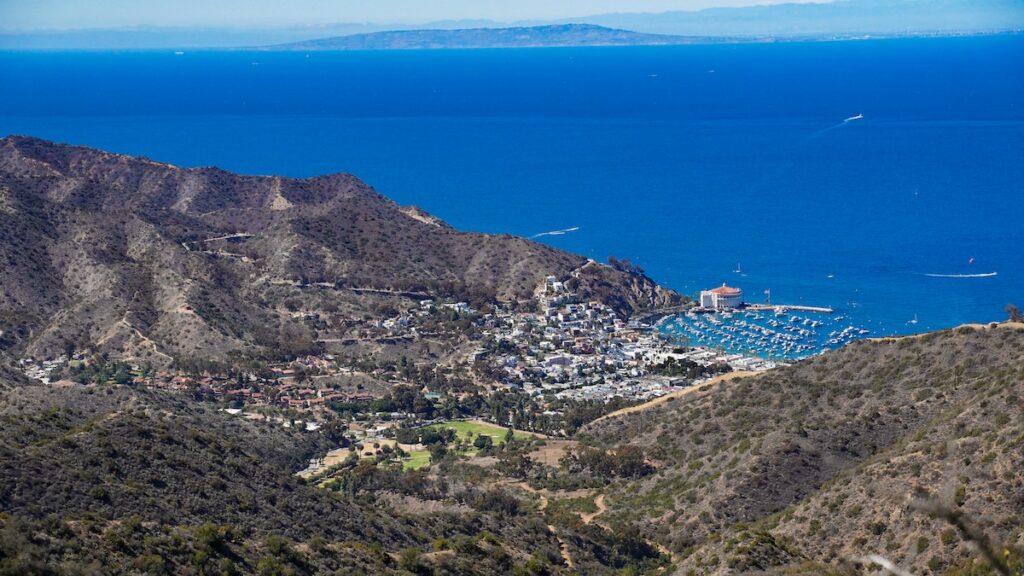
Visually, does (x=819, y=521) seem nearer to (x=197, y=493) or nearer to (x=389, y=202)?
(x=197, y=493)

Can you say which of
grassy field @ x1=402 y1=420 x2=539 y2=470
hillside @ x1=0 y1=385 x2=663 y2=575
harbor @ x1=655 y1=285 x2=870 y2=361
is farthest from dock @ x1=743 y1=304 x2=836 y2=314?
hillside @ x1=0 y1=385 x2=663 y2=575

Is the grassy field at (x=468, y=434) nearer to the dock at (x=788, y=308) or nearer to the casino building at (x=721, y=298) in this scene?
the casino building at (x=721, y=298)

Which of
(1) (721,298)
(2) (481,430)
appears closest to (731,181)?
(1) (721,298)

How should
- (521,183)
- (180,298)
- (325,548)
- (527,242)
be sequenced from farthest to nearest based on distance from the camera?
1. (521,183)
2. (527,242)
3. (180,298)
4. (325,548)

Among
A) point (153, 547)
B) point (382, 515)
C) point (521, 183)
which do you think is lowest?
point (521, 183)

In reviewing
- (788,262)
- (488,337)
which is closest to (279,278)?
(488,337)

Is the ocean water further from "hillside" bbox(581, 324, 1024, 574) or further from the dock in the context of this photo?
"hillside" bbox(581, 324, 1024, 574)

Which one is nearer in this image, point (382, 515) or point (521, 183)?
point (382, 515)
